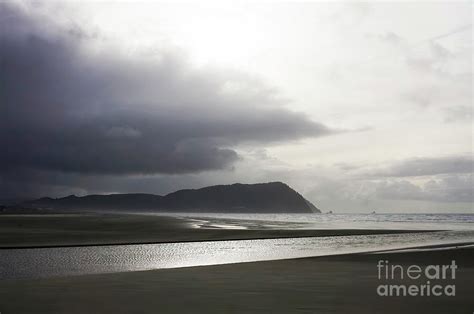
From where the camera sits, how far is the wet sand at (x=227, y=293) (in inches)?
519

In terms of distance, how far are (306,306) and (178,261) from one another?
1488cm

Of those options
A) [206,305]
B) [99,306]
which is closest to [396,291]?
[206,305]

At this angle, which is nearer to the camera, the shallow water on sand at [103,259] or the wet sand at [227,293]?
the wet sand at [227,293]

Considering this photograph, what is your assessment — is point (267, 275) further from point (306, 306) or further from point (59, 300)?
point (59, 300)

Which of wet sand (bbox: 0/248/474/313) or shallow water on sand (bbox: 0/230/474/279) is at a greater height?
wet sand (bbox: 0/248/474/313)

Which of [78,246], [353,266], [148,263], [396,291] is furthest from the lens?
[78,246]

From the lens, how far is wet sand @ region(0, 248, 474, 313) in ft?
43.2

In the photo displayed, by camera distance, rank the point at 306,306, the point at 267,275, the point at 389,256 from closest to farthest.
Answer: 1. the point at 306,306
2. the point at 267,275
3. the point at 389,256

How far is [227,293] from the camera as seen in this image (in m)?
15.5

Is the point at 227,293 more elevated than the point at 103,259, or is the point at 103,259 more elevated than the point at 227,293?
the point at 227,293

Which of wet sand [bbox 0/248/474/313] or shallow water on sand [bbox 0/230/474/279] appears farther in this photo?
shallow water on sand [bbox 0/230/474/279]

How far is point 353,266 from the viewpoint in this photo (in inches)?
928

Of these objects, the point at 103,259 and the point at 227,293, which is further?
the point at 103,259

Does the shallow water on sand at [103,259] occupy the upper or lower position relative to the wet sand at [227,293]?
lower
